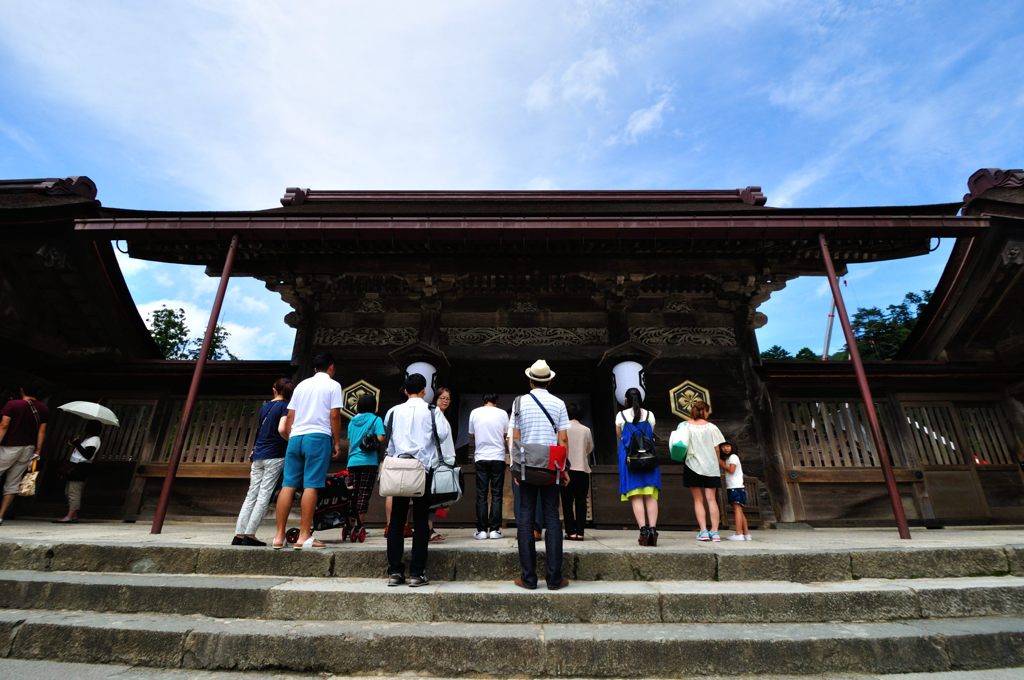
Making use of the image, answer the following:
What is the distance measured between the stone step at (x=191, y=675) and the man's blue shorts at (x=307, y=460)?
63.3 inches

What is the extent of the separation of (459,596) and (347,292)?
7285 mm

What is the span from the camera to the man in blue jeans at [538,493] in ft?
11.5

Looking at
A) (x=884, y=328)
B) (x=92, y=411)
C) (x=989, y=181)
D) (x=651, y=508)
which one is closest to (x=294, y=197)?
(x=92, y=411)

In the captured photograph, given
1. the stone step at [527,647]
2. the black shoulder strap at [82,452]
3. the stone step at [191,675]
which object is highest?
the black shoulder strap at [82,452]

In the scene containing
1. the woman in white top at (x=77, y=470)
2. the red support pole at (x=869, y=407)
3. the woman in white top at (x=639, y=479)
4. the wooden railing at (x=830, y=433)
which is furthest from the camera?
the wooden railing at (x=830, y=433)

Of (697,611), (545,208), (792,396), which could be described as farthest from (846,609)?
(545,208)

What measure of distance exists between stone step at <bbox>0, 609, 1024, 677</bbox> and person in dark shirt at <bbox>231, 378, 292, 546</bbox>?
1.35 metres

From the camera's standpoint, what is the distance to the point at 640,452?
201 inches

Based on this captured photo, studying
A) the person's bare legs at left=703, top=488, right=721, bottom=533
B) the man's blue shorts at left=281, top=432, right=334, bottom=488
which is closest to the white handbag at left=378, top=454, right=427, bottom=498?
the man's blue shorts at left=281, top=432, right=334, bottom=488

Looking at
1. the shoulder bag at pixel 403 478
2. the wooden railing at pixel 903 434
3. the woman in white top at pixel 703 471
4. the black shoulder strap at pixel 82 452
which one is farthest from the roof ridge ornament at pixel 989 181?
the black shoulder strap at pixel 82 452

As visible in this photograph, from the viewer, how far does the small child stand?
5785mm

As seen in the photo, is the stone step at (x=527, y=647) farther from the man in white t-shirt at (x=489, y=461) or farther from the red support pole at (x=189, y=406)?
the man in white t-shirt at (x=489, y=461)

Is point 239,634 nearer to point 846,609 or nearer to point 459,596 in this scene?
point 459,596

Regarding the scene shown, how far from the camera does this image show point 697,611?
331 centimetres
